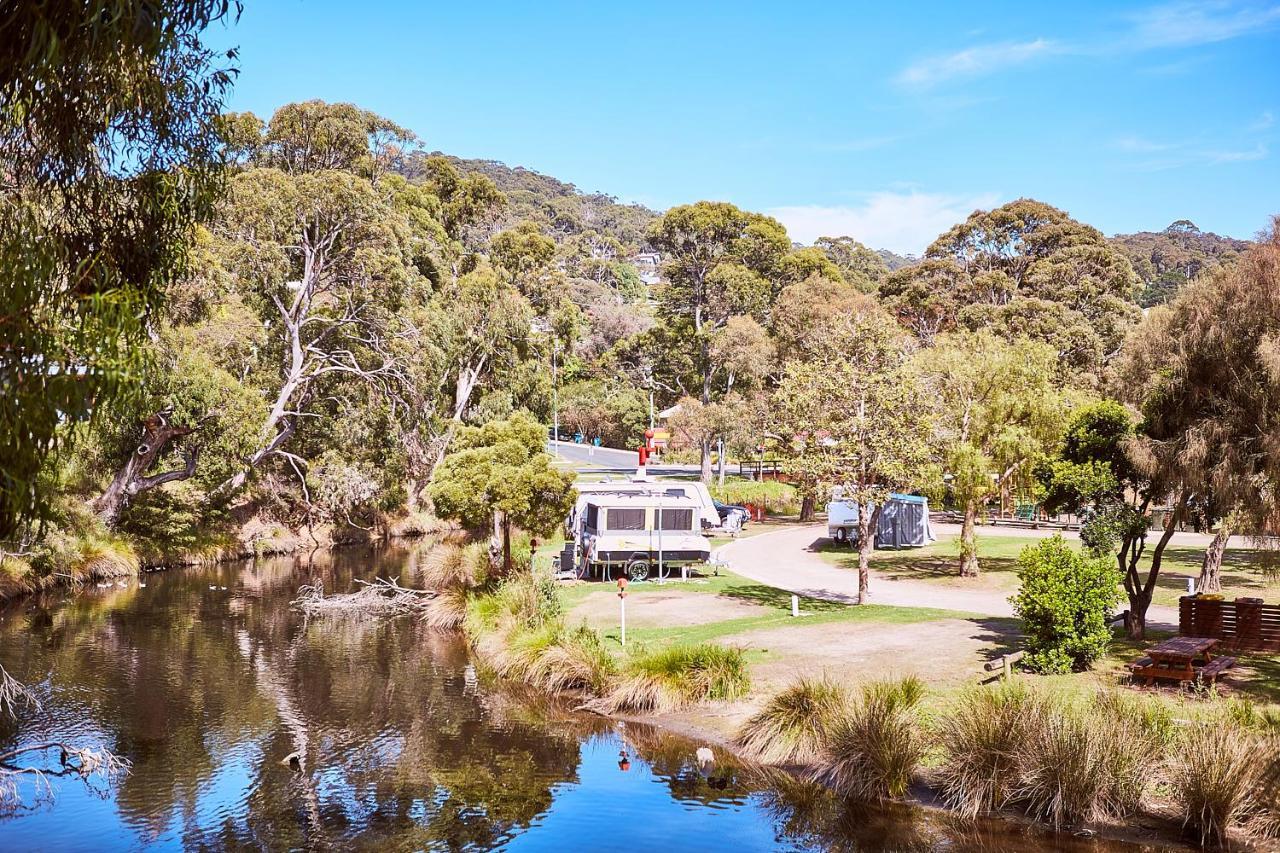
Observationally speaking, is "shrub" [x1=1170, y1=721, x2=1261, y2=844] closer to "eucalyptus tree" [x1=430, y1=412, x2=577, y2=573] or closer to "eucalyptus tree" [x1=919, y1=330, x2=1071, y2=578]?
"eucalyptus tree" [x1=919, y1=330, x2=1071, y2=578]

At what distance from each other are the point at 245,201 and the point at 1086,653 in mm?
36065

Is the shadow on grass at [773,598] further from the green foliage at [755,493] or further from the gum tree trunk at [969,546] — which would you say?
the green foliage at [755,493]

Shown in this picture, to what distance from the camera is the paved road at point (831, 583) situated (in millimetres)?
24406

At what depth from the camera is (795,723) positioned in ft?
49.0

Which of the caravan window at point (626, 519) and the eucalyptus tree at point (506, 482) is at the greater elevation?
the eucalyptus tree at point (506, 482)

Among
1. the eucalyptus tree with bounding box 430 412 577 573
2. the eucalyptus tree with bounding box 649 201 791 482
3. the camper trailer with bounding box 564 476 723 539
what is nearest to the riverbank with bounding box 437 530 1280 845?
the eucalyptus tree with bounding box 430 412 577 573

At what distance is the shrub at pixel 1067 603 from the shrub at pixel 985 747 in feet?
13.1

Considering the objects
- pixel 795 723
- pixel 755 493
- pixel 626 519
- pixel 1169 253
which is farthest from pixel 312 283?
pixel 1169 253

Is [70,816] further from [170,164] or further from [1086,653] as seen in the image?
[1086,653]

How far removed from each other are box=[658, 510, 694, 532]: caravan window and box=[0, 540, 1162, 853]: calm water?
895cm

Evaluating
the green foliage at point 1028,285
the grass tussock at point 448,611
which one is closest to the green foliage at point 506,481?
the grass tussock at point 448,611

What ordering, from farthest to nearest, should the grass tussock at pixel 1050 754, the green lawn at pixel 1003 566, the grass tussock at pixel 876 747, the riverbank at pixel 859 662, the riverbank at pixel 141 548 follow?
the riverbank at pixel 141 548 → the green lawn at pixel 1003 566 → the grass tussock at pixel 876 747 → the riverbank at pixel 859 662 → the grass tussock at pixel 1050 754

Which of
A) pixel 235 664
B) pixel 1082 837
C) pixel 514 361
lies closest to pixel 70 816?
pixel 235 664

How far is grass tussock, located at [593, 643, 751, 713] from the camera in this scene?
1717 centimetres
